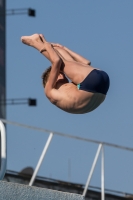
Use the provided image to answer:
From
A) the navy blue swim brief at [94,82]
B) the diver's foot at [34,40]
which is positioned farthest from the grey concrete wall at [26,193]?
the diver's foot at [34,40]

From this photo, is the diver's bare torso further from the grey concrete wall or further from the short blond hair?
the grey concrete wall

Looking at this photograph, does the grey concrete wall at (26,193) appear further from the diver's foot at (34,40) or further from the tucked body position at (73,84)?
the diver's foot at (34,40)

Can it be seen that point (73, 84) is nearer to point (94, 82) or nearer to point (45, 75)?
point (94, 82)

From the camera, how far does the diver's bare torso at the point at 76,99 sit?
32.4 feet

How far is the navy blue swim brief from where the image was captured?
9852 mm

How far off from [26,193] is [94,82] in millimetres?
1400

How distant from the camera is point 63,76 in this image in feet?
33.2

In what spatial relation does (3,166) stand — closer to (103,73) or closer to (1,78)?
(103,73)

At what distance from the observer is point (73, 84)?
9992 millimetres

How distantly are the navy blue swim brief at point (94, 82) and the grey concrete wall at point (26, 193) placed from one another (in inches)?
44.0

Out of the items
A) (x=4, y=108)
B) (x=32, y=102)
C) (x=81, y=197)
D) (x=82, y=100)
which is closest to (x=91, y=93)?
(x=82, y=100)

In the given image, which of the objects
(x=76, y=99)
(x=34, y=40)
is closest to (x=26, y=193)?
(x=76, y=99)

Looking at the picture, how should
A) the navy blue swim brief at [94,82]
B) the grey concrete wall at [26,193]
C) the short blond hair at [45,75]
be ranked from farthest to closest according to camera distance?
1. the short blond hair at [45,75]
2. the navy blue swim brief at [94,82]
3. the grey concrete wall at [26,193]

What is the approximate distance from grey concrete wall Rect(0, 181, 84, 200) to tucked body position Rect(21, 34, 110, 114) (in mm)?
962
